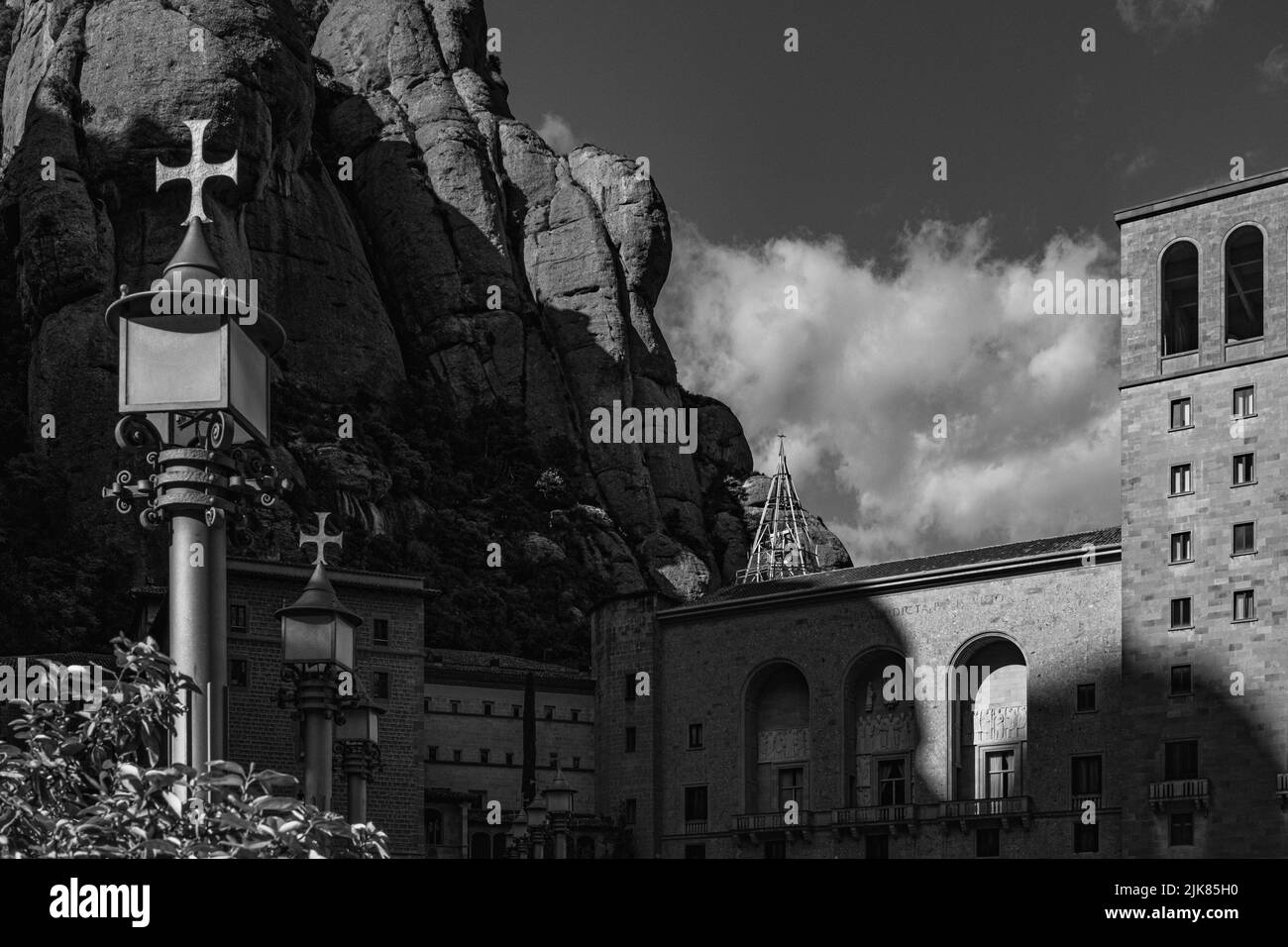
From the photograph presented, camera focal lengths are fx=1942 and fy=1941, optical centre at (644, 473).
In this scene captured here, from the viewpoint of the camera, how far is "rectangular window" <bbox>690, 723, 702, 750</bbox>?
78.6 meters

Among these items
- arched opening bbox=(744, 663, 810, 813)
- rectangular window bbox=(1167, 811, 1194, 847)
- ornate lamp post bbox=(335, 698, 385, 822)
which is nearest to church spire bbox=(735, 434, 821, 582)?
arched opening bbox=(744, 663, 810, 813)

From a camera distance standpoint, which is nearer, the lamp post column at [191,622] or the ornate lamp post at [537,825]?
the lamp post column at [191,622]

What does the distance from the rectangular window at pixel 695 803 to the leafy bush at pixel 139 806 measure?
68383 mm

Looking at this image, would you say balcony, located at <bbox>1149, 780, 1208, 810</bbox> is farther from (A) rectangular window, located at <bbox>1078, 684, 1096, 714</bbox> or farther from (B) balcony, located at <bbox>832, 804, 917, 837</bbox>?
(B) balcony, located at <bbox>832, 804, 917, 837</bbox>

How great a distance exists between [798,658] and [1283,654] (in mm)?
19840

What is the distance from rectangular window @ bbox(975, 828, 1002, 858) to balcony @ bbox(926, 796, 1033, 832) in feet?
1.58

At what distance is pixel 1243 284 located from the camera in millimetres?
69875

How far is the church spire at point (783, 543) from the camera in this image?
11338cm

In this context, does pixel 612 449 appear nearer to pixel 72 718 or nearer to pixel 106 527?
pixel 106 527

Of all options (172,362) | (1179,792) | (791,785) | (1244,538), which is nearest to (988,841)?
(1179,792)

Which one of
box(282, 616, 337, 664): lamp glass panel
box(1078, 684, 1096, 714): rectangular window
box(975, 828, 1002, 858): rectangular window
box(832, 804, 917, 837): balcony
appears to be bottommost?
box(975, 828, 1002, 858): rectangular window

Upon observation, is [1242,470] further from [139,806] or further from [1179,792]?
[139,806]

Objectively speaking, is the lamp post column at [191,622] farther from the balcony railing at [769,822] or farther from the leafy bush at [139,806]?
the balcony railing at [769,822]

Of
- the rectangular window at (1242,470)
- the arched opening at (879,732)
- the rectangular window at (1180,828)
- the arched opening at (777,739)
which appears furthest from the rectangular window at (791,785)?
the rectangular window at (1242,470)
